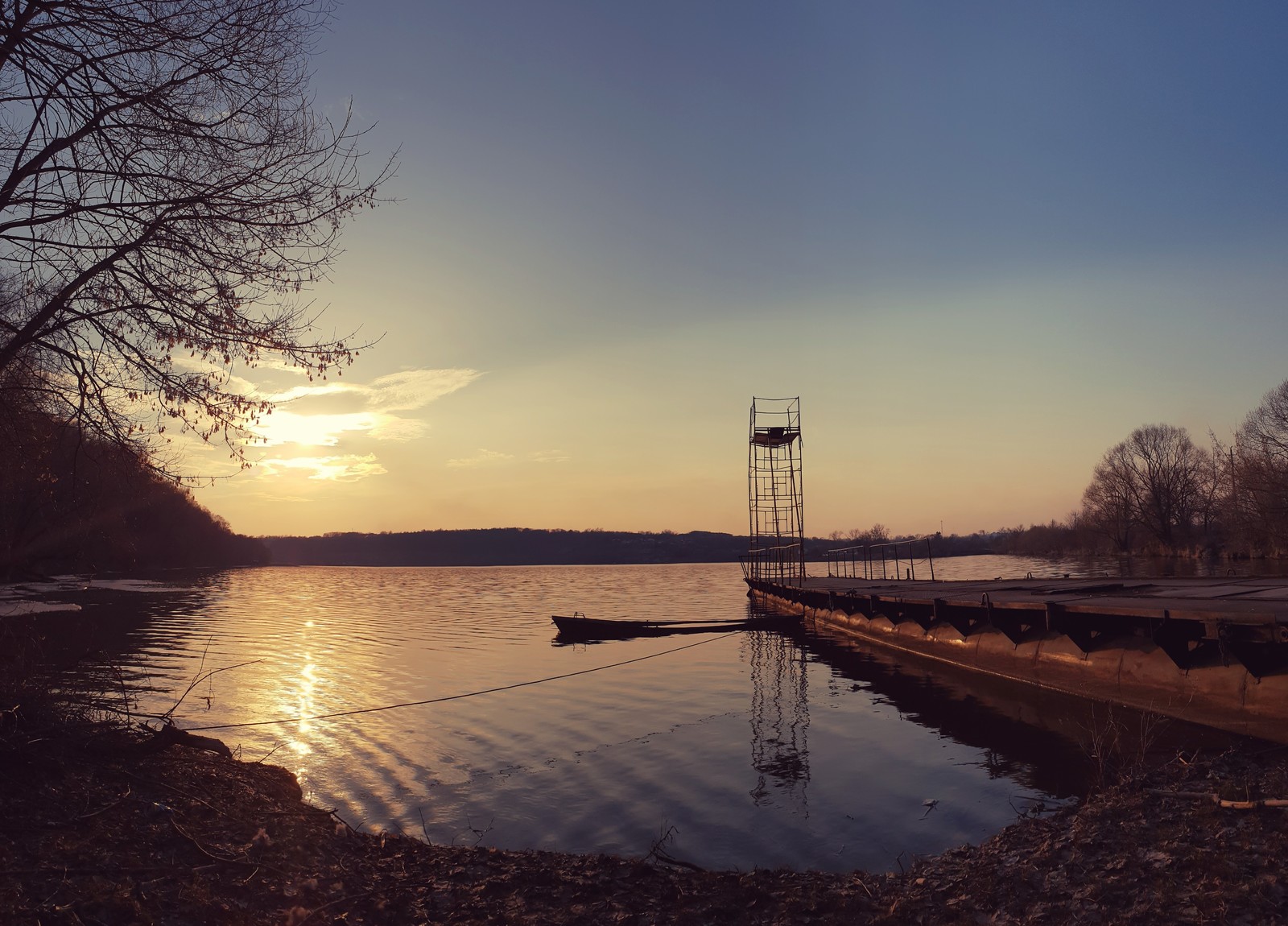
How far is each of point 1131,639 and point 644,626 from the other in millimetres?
20603

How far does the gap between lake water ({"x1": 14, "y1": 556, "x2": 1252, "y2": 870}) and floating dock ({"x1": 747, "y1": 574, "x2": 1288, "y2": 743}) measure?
31.4 inches

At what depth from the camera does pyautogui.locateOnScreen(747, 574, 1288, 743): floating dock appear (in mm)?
11438

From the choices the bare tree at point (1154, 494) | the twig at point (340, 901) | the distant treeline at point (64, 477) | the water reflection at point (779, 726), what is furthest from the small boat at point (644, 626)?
the bare tree at point (1154, 494)

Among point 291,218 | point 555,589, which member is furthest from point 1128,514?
point 291,218

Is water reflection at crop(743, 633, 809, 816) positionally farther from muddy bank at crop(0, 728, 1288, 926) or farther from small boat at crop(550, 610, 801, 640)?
small boat at crop(550, 610, 801, 640)

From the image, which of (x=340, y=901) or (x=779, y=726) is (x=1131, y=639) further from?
(x=340, y=901)

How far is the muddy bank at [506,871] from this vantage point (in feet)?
18.3

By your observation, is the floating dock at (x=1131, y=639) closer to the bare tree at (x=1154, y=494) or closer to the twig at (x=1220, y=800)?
the twig at (x=1220, y=800)

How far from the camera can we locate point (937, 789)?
10.8 meters

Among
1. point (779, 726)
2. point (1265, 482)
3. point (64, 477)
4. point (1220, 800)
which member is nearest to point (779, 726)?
point (779, 726)

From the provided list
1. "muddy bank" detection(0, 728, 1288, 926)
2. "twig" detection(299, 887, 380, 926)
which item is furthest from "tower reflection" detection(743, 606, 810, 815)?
"twig" detection(299, 887, 380, 926)

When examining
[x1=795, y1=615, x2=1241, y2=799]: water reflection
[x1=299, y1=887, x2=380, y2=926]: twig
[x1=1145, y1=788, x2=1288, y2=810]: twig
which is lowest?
[x1=795, y1=615, x2=1241, y2=799]: water reflection

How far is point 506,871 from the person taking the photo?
7.35 meters

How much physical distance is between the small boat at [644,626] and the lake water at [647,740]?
722mm
